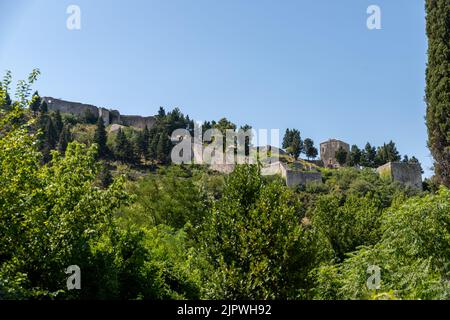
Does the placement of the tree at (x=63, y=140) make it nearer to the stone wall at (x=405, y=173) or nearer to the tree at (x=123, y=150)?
the tree at (x=123, y=150)

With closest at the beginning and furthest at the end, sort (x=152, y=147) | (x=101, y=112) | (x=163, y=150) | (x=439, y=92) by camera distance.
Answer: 1. (x=439, y=92)
2. (x=163, y=150)
3. (x=152, y=147)
4. (x=101, y=112)

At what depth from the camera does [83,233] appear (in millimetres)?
12023

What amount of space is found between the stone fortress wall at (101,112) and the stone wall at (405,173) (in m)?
57.4

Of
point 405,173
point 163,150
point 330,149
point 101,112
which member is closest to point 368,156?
point 330,149

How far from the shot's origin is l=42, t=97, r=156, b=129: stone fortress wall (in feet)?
363

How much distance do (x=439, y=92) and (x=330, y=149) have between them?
73770 mm

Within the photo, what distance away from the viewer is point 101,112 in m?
114

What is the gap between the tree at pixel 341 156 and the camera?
320 ft

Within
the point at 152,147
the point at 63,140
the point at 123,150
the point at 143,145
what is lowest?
the point at 123,150

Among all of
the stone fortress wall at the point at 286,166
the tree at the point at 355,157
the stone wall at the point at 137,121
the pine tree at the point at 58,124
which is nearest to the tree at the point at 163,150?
the stone fortress wall at the point at 286,166

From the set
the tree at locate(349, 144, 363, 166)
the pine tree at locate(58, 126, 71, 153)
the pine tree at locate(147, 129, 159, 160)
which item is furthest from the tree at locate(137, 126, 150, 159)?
the tree at locate(349, 144, 363, 166)

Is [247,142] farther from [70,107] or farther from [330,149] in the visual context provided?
[70,107]
